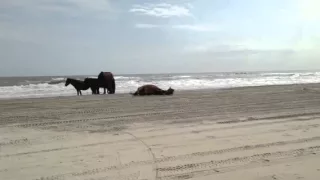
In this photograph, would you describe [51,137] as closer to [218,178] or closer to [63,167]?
[63,167]

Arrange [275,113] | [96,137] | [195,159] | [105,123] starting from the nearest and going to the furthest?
1. [195,159]
2. [96,137]
3. [105,123]
4. [275,113]

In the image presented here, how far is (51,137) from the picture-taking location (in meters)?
5.61

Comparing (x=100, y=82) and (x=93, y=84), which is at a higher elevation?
(x=100, y=82)

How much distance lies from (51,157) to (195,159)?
77.7 inches

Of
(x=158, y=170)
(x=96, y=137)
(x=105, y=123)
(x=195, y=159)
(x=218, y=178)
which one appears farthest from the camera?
(x=105, y=123)

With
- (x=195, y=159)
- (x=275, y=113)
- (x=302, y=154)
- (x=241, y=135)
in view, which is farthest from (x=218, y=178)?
(x=275, y=113)

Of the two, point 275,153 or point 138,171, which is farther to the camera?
point 275,153

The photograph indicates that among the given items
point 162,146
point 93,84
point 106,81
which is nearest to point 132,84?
point 106,81

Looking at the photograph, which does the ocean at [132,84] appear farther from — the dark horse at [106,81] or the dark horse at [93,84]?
the dark horse at [106,81]

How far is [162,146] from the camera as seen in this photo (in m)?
4.96

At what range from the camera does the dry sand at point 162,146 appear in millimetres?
3826

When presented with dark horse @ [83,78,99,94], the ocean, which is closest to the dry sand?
dark horse @ [83,78,99,94]

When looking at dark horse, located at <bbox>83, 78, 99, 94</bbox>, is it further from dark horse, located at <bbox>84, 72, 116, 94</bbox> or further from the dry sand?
the dry sand

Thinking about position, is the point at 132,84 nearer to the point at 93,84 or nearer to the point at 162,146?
the point at 93,84
